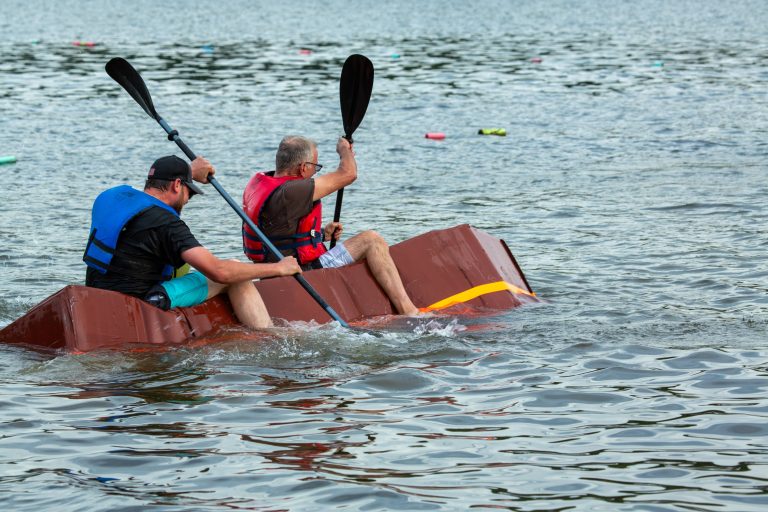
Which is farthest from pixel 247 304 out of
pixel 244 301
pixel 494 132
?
pixel 494 132

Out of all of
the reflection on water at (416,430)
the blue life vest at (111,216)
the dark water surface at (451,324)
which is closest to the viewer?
the reflection on water at (416,430)

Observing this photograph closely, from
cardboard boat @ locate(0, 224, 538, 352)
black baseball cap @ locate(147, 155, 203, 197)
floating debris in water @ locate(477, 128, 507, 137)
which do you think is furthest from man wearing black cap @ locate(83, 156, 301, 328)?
floating debris in water @ locate(477, 128, 507, 137)

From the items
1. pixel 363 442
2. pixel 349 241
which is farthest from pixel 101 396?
pixel 349 241

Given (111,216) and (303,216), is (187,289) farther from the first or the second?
(303,216)

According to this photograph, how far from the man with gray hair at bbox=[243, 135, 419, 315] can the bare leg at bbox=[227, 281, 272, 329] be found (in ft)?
2.53

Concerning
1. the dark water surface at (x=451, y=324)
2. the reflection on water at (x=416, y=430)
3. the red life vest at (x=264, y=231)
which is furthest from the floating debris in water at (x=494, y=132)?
the reflection on water at (x=416, y=430)

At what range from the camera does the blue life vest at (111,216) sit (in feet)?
24.4

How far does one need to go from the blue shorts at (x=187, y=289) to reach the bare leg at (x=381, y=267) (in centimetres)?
134

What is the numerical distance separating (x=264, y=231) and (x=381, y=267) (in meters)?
0.86

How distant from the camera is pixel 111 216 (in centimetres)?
744

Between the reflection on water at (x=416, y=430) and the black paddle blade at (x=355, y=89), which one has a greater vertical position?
the black paddle blade at (x=355, y=89)

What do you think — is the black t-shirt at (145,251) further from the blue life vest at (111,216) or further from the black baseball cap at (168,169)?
the black baseball cap at (168,169)

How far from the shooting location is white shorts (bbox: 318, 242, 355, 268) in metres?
8.86

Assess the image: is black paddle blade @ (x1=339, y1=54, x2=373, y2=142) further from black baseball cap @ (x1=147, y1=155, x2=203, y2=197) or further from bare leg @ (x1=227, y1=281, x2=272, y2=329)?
black baseball cap @ (x1=147, y1=155, x2=203, y2=197)
